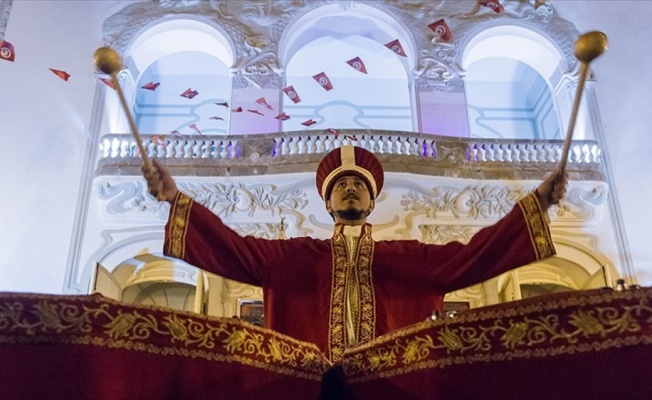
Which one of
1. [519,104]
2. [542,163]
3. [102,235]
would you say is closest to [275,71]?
[102,235]

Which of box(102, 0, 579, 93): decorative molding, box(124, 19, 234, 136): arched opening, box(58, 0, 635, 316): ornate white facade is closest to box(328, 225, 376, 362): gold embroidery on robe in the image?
box(58, 0, 635, 316): ornate white facade

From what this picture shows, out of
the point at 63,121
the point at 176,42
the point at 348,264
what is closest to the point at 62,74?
the point at 63,121

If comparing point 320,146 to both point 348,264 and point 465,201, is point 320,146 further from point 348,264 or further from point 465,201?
point 348,264

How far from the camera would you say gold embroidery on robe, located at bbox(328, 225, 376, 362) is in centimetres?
224

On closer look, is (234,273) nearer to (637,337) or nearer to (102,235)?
(637,337)

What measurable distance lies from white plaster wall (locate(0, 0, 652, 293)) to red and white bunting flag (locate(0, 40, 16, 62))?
10cm

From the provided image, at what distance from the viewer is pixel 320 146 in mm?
6191

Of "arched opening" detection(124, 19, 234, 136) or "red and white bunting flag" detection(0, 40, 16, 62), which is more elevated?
"arched opening" detection(124, 19, 234, 136)

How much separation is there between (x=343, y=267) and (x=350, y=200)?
34 cm

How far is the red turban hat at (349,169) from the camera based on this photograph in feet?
8.96

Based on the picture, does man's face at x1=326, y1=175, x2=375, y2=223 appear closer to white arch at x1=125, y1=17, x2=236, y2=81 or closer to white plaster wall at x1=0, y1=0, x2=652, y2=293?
white plaster wall at x1=0, y1=0, x2=652, y2=293

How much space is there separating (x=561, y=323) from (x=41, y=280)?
16.9 ft

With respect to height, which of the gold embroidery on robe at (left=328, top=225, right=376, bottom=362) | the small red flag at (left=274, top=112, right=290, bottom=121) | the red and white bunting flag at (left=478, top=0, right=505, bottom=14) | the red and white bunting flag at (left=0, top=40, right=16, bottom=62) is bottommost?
the gold embroidery on robe at (left=328, top=225, right=376, bottom=362)

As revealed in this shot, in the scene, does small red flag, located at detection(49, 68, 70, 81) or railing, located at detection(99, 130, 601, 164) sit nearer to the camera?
railing, located at detection(99, 130, 601, 164)
